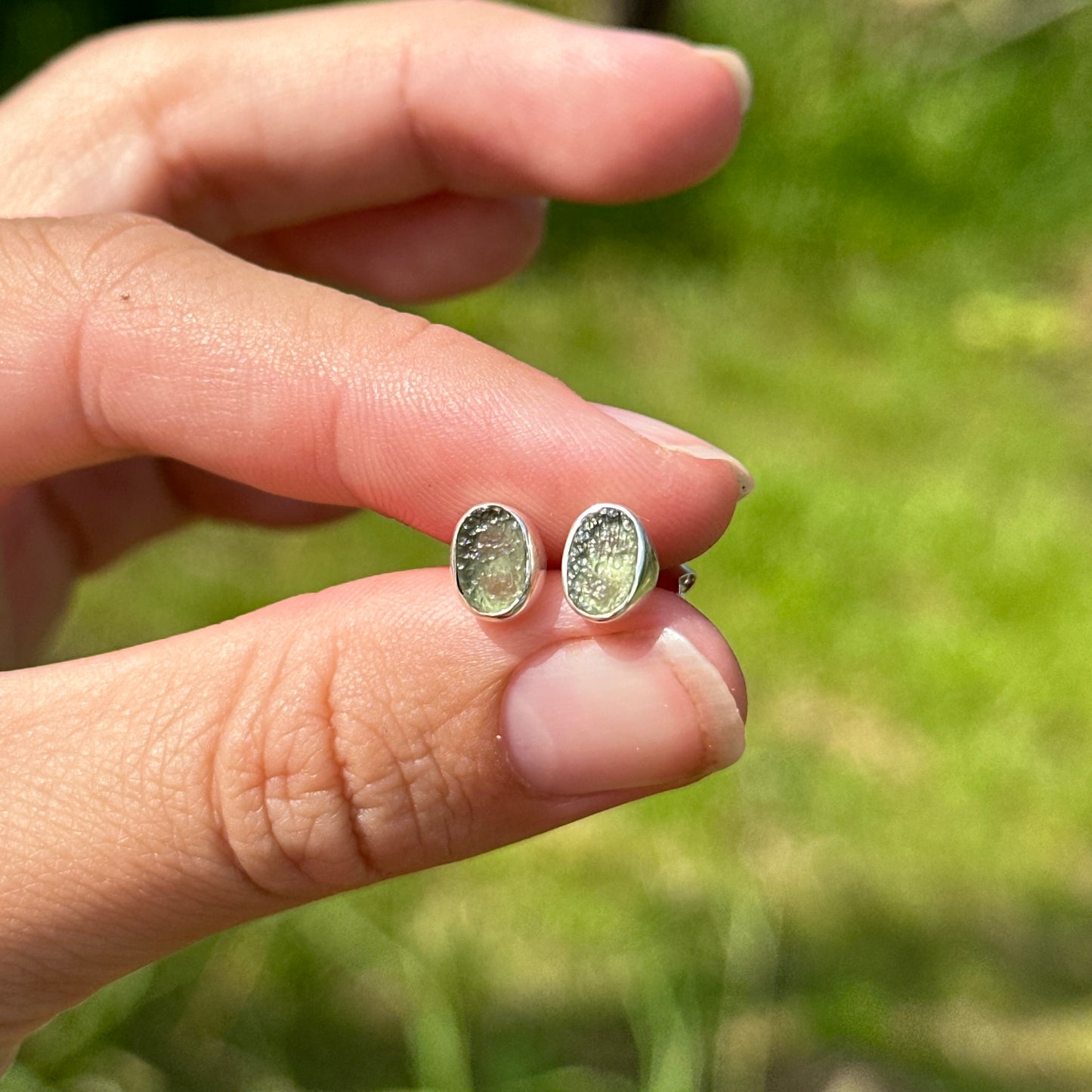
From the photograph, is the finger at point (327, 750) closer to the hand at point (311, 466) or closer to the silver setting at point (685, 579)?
the hand at point (311, 466)

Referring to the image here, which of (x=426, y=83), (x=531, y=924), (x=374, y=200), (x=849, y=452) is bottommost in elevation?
(x=531, y=924)

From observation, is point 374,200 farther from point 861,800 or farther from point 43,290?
point 861,800

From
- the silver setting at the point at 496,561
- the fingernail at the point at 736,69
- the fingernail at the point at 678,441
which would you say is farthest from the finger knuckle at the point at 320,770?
the fingernail at the point at 736,69

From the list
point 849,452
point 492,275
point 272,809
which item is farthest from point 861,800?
point 272,809

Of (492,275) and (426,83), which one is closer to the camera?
(426,83)

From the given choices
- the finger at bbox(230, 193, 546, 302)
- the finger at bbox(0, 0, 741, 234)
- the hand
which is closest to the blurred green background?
the hand

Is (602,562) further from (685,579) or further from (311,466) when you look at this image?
(311,466)
